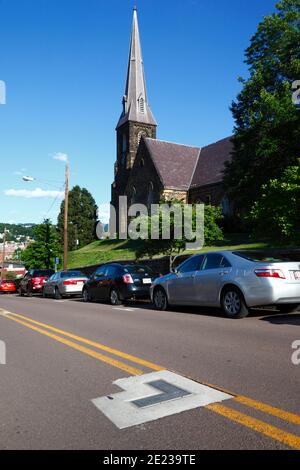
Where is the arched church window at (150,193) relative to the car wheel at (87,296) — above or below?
above

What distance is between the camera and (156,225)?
2131 centimetres

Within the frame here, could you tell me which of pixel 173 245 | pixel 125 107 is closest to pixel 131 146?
pixel 125 107

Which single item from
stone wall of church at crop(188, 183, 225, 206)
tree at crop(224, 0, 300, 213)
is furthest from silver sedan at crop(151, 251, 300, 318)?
stone wall of church at crop(188, 183, 225, 206)

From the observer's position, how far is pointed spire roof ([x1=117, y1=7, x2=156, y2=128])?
2606 inches

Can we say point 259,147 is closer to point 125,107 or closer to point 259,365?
point 259,365

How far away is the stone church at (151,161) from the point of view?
172ft

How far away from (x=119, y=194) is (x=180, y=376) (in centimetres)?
6378

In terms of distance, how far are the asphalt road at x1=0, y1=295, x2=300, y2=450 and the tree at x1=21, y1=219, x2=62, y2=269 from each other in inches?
1455

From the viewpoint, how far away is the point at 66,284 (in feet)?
67.4

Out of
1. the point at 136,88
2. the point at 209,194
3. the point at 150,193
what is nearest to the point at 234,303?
the point at 209,194

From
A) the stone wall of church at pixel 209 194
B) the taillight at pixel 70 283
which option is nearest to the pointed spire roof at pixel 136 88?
the stone wall of church at pixel 209 194

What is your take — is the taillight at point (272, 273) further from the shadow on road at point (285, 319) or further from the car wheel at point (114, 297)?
the car wheel at point (114, 297)

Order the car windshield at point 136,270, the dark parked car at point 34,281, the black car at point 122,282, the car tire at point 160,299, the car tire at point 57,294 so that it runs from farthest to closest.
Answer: the dark parked car at point 34,281, the car tire at point 57,294, the car windshield at point 136,270, the black car at point 122,282, the car tire at point 160,299
